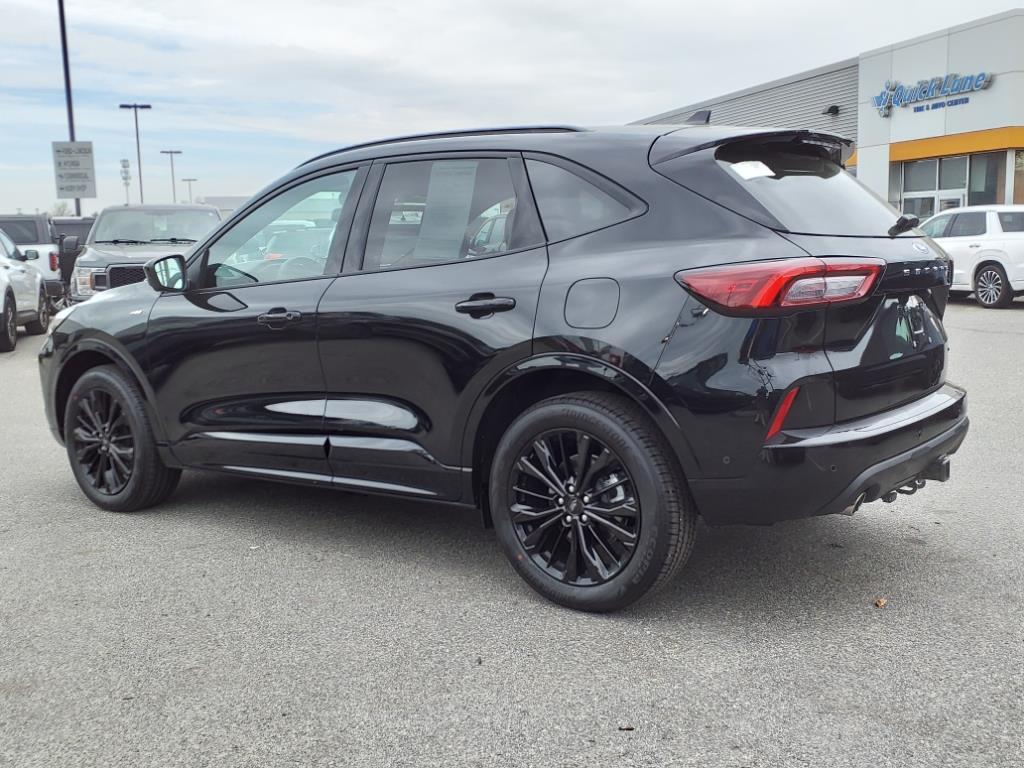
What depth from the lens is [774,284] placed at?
10.6 feet

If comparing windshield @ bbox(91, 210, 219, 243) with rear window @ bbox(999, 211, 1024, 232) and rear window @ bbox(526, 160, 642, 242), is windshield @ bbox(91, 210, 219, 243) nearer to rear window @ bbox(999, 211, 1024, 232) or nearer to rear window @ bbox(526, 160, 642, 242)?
rear window @ bbox(526, 160, 642, 242)

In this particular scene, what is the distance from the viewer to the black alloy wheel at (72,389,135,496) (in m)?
5.24

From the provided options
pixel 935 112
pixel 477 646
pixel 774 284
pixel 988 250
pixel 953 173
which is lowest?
pixel 477 646

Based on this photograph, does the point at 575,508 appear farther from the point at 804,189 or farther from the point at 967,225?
the point at 967,225

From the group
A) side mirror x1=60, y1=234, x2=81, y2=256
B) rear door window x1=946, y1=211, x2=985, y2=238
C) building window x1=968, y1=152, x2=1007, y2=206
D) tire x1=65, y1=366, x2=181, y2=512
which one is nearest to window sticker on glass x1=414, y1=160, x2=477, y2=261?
tire x1=65, y1=366, x2=181, y2=512

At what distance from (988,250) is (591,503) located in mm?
15282

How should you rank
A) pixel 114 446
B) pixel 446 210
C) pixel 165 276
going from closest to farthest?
pixel 446 210, pixel 165 276, pixel 114 446

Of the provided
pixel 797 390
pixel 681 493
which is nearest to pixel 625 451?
pixel 681 493

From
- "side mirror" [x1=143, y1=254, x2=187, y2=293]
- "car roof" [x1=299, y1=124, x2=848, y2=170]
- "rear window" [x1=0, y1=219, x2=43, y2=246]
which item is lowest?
"side mirror" [x1=143, y1=254, x2=187, y2=293]

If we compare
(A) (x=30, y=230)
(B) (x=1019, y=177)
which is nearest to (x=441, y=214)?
(A) (x=30, y=230)

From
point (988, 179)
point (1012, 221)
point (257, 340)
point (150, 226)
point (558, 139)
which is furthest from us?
point (988, 179)

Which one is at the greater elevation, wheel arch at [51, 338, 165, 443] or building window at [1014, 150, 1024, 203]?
building window at [1014, 150, 1024, 203]

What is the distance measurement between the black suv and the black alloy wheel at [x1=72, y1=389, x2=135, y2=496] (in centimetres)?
63

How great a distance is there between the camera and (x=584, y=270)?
3621 mm
